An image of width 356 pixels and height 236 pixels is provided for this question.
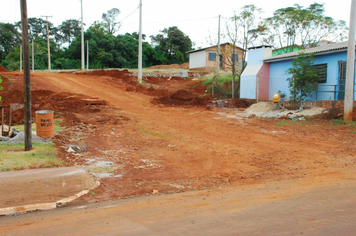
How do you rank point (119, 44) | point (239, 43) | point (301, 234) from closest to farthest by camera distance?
point (301, 234)
point (239, 43)
point (119, 44)

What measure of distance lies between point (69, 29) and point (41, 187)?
77.3 m

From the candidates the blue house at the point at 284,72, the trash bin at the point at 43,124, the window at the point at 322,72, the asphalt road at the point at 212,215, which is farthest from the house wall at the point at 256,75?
the asphalt road at the point at 212,215

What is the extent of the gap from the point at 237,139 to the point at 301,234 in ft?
28.0

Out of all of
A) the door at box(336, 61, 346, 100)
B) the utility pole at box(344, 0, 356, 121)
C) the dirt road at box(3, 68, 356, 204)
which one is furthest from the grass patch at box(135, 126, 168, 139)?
the door at box(336, 61, 346, 100)

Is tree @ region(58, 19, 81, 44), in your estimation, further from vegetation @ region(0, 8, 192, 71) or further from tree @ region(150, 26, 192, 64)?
tree @ region(150, 26, 192, 64)

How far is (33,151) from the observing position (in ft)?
32.2

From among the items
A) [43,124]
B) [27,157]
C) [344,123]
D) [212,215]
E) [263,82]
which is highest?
[263,82]

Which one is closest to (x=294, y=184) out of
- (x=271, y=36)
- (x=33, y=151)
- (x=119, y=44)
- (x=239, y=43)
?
(x=33, y=151)

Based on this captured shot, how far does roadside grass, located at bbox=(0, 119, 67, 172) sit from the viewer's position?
838 cm

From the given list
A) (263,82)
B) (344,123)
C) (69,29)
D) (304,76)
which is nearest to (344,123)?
(344,123)

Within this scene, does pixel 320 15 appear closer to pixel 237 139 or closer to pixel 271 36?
pixel 271 36

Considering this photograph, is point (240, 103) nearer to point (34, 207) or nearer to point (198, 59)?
point (34, 207)

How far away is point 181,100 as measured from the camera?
2459 centimetres

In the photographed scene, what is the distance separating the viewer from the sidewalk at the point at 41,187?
242 inches
